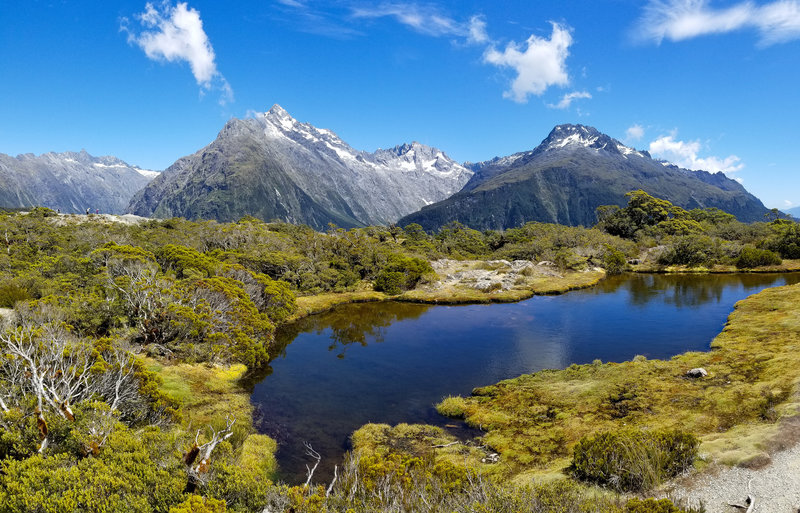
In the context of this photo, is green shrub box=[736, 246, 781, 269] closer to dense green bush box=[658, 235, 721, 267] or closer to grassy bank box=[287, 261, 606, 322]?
dense green bush box=[658, 235, 721, 267]

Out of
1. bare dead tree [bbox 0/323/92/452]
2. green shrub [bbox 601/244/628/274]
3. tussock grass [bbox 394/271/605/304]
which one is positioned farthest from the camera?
green shrub [bbox 601/244/628/274]

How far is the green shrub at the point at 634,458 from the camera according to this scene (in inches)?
693

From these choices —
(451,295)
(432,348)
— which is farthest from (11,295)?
(451,295)

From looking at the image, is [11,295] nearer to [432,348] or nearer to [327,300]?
[327,300]

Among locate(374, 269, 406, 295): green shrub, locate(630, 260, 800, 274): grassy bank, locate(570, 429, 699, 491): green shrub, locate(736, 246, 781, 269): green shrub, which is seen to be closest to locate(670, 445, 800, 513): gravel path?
locate(570, 429, 699, 491): green shrub

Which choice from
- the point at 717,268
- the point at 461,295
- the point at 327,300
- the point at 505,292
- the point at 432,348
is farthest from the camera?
the point at 717,268

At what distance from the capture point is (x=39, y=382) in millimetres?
19594

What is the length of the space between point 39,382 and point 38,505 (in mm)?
8166

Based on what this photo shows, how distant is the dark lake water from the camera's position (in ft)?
105

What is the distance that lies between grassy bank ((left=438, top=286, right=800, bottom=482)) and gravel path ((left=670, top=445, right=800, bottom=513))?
3.04ft

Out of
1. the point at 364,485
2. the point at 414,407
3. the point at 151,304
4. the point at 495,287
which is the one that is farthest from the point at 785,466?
the point at 495,287

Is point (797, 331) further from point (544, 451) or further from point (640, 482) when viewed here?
point (640, 482)

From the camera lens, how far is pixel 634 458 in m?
18.1

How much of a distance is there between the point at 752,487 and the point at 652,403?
42.2 feet
